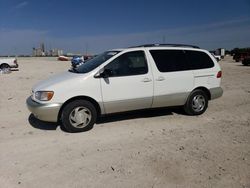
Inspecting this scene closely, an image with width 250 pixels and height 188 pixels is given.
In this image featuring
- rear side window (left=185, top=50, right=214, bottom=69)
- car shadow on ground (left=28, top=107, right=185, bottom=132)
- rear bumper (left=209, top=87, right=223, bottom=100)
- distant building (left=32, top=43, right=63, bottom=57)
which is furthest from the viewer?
distant building (left=32, top=43, right=63, bottom=57)

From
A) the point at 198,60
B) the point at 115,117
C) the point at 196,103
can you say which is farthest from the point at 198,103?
the point at 115,117

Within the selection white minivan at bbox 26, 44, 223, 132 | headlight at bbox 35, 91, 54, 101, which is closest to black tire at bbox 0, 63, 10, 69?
white minivan at bbox 26, 44, 223, 132

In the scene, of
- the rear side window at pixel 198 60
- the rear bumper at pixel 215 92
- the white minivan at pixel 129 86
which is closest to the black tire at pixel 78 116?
the white minivan at pixel 129 86

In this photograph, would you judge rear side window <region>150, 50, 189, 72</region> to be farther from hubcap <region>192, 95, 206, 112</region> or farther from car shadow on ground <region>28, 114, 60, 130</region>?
car shadow on ground <region>28, 114, 60, 130</region>

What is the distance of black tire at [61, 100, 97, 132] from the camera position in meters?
5.26

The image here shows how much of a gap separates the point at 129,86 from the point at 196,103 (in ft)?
6.71

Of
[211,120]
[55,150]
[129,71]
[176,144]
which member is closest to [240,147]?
[176,144]

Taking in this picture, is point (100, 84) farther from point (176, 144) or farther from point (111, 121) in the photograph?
point (176, 144)

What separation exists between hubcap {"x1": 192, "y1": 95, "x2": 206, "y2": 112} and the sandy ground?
0.24 m

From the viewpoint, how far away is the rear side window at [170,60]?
238 inches

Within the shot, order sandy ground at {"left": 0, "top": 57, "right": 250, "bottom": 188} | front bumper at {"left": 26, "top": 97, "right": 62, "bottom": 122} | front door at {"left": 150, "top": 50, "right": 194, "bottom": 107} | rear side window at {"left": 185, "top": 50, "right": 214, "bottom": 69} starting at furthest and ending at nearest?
rear side window at {"left": 185, "top": 50, "right": 214, "bottom": 69}, front door at {"left": 150, "top": 50, "right": 194, "bottom": 107}, front bumper at {"left": 26, "top": 97, "right": 62, "bottom": 122}, sandy ground at {"left": 0, "top": 57, "right": 250, "bottom": 188}

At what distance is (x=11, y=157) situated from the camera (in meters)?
4.25

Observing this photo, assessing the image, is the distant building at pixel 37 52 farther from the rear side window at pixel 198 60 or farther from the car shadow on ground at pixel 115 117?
the rear side window at pixel 198 60

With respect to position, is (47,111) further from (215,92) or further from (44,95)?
(215,92)
